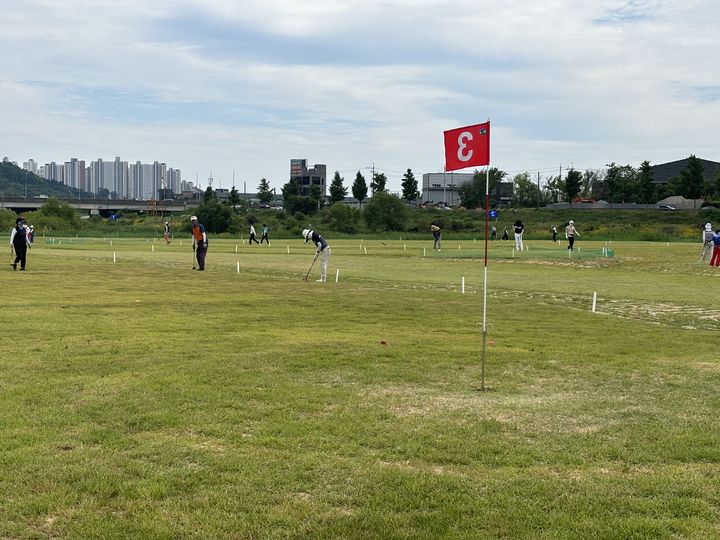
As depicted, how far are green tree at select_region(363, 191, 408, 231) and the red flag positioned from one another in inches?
4348

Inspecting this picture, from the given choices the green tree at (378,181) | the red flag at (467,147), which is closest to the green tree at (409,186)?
the green tree at (378,181)

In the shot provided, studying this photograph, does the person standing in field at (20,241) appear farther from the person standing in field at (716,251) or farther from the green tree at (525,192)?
the green tree at (525,192)

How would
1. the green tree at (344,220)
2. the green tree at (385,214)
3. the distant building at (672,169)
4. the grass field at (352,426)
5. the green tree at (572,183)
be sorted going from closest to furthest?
the grass field at (352,426) < the green tree at (344,220) < the green tree at (385,214) < the green tree at (572,183) < the distant building at (672,169)

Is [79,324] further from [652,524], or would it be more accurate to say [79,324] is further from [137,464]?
[652,524]

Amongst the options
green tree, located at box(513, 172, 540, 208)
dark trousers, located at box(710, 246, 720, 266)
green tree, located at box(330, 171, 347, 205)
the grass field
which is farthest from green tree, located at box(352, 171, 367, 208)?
the grass field

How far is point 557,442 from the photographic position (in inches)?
326

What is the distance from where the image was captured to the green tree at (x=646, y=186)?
15125 centimetres

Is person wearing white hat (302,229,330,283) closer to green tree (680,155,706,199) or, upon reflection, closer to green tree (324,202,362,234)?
green tree (324,202,362,234)

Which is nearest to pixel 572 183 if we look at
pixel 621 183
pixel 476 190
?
pixel 621 183

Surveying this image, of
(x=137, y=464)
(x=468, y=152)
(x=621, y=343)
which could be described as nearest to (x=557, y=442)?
(x=137, y=464)

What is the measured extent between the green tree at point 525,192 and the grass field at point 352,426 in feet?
522

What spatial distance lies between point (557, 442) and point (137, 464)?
14.5ft

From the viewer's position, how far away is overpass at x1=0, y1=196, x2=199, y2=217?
174m

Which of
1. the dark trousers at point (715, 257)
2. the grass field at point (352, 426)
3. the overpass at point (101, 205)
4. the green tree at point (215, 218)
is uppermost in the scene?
the overpass at point (101, 205)
